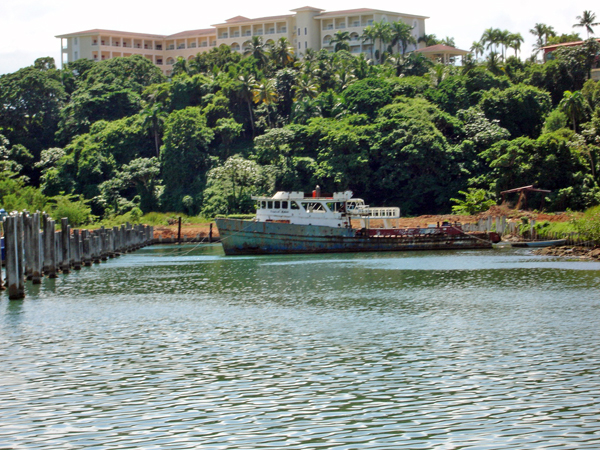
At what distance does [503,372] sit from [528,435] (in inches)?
148

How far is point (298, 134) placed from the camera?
244 feet

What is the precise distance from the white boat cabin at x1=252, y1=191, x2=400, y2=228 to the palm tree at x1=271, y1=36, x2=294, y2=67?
52.0 meters

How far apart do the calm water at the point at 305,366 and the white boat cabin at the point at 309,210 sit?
60.3 ft

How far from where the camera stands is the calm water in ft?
37.0

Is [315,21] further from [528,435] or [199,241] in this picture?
[528,435]

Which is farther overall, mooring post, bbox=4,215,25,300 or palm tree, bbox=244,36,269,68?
palm tree, bbox=244,36,269,68

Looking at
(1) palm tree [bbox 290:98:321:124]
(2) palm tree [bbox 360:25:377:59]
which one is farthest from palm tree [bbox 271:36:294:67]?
(1) palm tree [bbox 290:98:321:124]

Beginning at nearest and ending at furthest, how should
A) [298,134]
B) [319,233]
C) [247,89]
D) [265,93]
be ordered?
[319,233] → [298,134] → [265,93] → [247,89]

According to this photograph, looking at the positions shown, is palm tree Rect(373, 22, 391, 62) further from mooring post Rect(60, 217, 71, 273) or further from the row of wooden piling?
mooring post Rect(60, 217, 71, 273)

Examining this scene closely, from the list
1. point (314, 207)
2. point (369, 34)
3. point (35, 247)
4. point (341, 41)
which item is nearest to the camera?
point (35, 247)

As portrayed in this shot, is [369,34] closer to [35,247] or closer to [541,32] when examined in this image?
[541,32]

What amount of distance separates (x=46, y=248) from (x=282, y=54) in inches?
2752

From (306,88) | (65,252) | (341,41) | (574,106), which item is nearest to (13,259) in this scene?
(65,252)

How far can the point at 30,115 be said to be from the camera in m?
96.9
